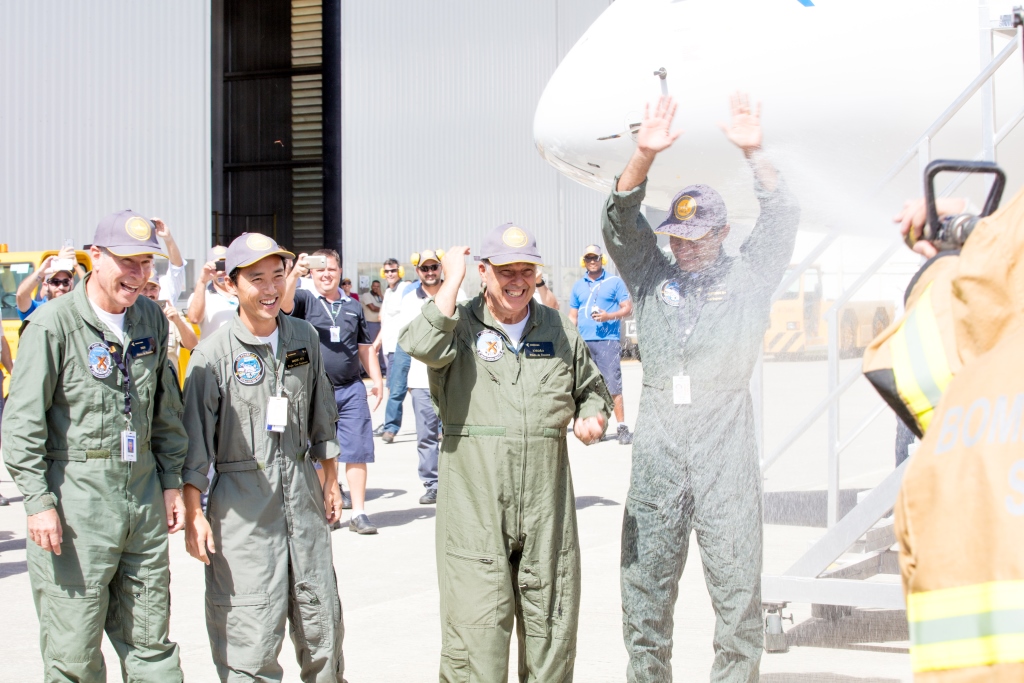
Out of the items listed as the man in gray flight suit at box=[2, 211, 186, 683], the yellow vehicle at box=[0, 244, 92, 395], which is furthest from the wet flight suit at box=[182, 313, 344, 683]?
the yellow vehicle at box=[0, 244, 92, 395]

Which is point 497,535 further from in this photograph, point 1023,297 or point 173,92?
point 173,92

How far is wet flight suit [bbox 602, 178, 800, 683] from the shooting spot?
346 cm

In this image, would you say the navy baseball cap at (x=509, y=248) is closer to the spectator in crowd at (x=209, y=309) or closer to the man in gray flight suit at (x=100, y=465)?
the man in gray flight suit at (x=100, y=465)

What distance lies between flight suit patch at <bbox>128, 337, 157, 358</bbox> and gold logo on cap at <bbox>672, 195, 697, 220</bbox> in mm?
1892

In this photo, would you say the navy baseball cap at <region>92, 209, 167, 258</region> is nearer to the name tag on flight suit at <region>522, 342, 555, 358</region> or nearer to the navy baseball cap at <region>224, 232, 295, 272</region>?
the navy baseball cap at <region>224, 232, 295, 272</region>

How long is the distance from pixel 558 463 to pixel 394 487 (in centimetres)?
531

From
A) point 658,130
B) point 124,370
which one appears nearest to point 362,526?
point 124,370

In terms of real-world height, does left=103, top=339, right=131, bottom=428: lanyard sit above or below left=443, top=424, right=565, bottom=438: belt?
above

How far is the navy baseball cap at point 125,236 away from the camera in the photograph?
3582 mm

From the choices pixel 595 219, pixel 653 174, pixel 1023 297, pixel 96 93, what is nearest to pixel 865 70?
pixel 653 174

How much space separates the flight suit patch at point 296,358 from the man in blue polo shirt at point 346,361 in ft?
9.27

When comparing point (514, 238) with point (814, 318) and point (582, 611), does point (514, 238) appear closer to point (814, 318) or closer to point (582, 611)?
point (814, 318)

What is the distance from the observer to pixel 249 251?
374 cm

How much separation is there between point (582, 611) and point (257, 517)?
222cm
